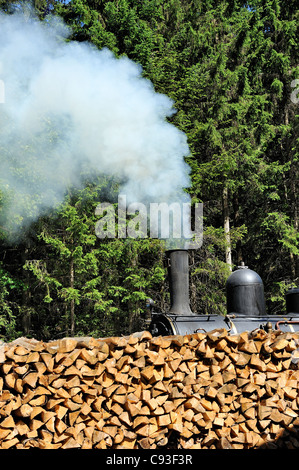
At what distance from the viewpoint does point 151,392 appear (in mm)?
4277

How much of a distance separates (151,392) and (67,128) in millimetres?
6989

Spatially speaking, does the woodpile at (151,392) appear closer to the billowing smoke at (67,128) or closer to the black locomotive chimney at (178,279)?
the black locomotive chimney at (178,279)

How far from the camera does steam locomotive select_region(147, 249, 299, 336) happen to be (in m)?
5.52

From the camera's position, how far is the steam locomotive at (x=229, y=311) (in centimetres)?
552

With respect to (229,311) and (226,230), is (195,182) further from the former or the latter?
(229,311)

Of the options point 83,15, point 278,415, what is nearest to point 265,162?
point 83,15

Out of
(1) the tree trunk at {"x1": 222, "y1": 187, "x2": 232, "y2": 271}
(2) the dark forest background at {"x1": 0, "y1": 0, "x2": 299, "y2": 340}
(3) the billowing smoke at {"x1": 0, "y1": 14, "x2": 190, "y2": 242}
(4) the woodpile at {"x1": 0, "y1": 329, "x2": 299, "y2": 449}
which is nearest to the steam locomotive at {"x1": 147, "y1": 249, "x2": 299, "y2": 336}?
(4) the woodpile at {"x1": 0, "y1": 329, "x2": 299, "y2": 449}

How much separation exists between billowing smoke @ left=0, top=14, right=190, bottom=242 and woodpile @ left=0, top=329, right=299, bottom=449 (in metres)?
5.47

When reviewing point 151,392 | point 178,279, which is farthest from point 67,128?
point 151,392

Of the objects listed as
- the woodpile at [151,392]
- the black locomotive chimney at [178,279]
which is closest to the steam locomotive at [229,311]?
the black locomotive chimney at [178,279]

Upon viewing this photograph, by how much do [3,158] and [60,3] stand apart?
588 cm

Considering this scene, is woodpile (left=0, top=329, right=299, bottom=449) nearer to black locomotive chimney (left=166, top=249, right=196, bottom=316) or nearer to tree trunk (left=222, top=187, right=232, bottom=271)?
black locomotive chimney (left=166, top=249, right=196, bottom=316)

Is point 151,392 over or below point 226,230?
below

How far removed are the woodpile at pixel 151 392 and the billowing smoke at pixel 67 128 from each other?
5471 millimetres
